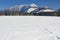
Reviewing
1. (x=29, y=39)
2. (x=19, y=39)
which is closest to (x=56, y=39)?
(x=29, y=39)

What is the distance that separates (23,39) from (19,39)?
7cm

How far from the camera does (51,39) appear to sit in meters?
2.09

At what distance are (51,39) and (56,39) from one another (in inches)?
3.3

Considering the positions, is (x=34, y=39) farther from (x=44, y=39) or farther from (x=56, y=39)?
(x=56, y=39)

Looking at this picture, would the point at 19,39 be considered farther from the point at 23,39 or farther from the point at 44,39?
the point at 44,39

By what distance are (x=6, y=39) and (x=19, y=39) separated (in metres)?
0.21

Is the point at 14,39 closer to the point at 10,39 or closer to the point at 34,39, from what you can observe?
the point at 10,39

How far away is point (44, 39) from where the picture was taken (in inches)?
83.3

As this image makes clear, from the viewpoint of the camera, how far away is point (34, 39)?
2.09 metres

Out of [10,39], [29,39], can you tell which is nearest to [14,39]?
[10,39]

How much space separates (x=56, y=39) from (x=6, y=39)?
0.80m

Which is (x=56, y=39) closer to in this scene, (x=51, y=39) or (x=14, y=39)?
(x=51, y=39)

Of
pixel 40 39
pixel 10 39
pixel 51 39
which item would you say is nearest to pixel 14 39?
pixel 10 39

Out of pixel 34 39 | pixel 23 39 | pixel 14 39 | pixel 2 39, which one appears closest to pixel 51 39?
pixel 34 39
